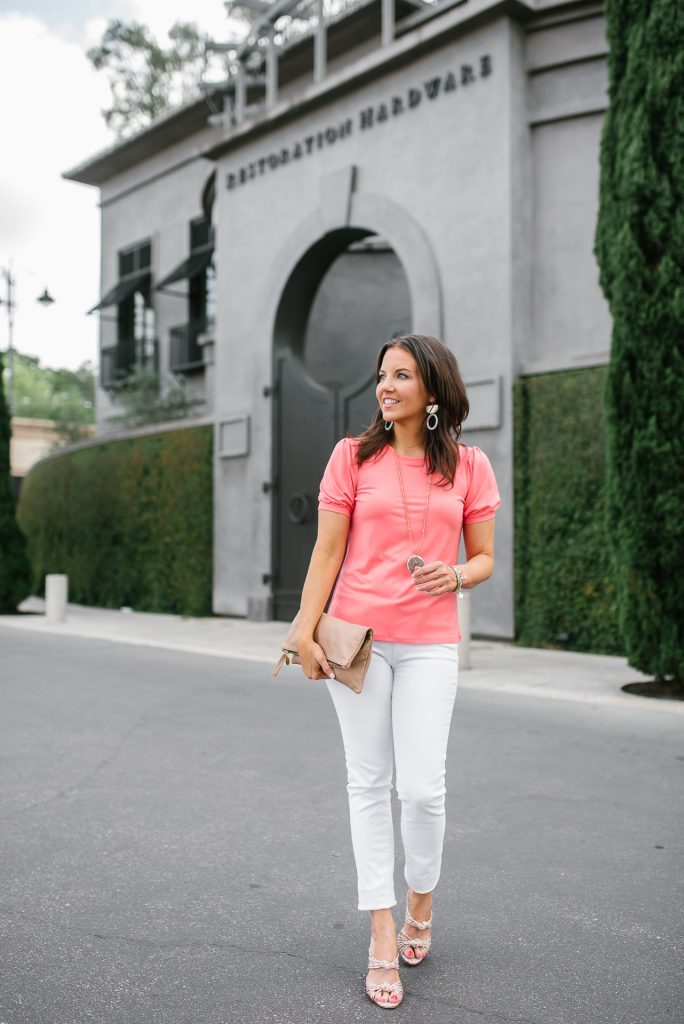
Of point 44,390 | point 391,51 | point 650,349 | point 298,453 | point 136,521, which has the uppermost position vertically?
point 44,390

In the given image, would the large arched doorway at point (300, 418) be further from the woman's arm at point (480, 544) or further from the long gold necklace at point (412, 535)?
the long gold necklace at point (412, 535)

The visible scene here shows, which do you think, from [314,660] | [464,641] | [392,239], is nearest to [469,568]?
[314,660]

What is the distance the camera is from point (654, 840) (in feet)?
14.8

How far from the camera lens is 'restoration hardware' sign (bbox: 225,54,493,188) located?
41.2 feet

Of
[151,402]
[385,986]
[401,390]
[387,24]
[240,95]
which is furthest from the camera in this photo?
[151,402]

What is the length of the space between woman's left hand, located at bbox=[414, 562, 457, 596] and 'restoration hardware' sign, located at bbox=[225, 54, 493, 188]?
36.0ft

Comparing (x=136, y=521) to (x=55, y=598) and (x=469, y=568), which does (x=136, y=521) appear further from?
(x=469, y=568)

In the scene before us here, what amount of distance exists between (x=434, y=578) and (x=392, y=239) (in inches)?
441

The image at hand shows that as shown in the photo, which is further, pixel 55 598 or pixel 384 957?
pixel 55 598

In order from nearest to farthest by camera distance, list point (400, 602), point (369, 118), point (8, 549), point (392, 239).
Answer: point (400, 602) < point (392, 239) < point (369, 118) < point (8, 549)

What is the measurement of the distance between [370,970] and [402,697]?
790mm

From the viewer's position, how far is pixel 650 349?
27.1ft

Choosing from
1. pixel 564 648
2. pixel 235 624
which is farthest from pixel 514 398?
pixel 235 624

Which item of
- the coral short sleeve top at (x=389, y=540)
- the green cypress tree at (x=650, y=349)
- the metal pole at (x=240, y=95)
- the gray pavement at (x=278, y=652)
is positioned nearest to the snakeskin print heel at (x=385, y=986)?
the coral short sleeve top at (x=389, y=540)
